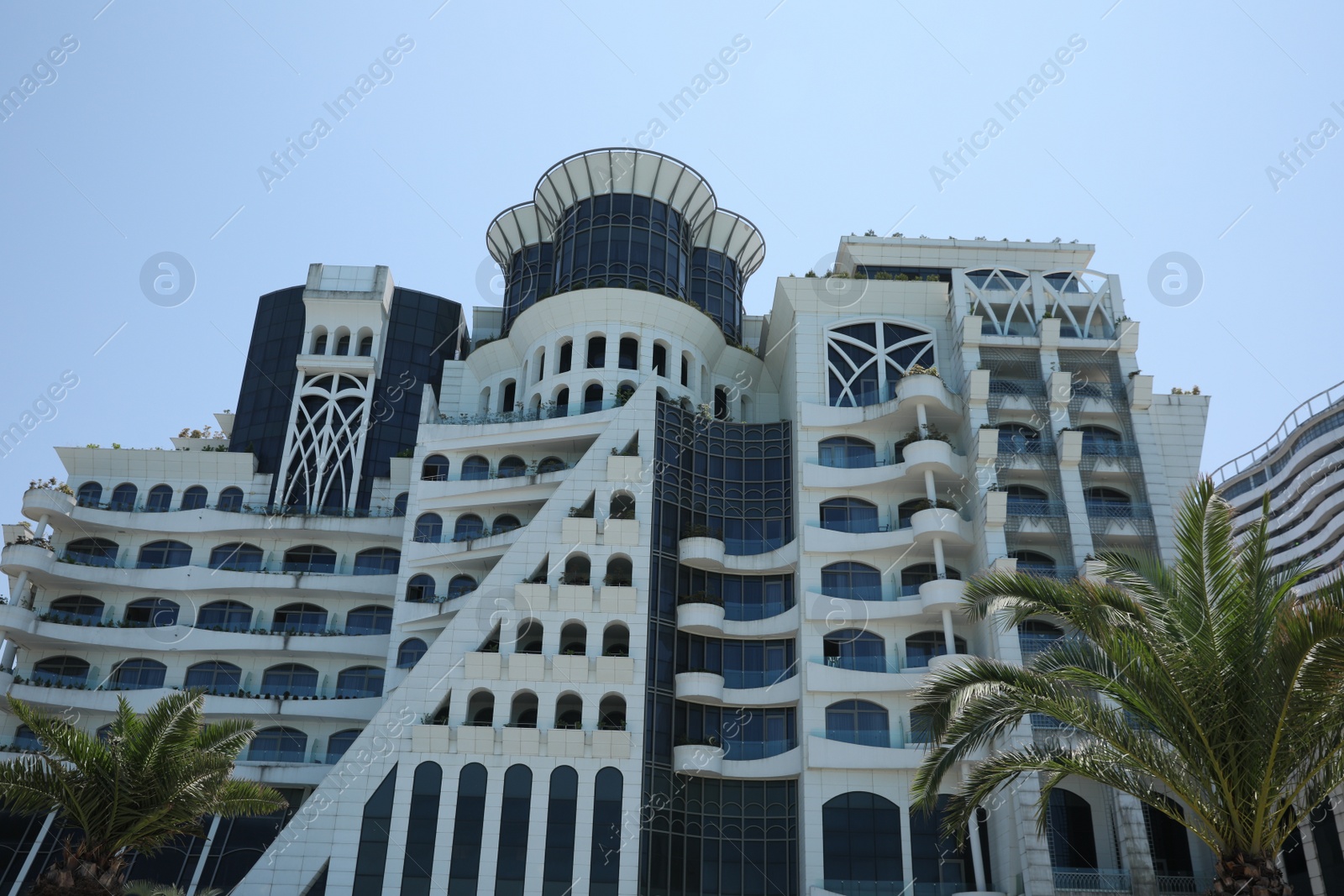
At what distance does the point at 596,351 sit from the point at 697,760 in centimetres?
2114

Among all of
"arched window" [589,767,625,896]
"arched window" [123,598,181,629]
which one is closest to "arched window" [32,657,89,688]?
"arched window" [123,598,181,629]

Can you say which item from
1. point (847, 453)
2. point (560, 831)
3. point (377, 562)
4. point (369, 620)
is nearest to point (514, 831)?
point (560, 831)

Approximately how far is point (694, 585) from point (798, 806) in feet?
34.0

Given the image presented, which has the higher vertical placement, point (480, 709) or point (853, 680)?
point (853, 680)

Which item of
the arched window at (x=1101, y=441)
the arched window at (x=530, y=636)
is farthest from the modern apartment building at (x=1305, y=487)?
the arched window at (x=530, y=636)

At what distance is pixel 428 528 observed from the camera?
52.7 metres

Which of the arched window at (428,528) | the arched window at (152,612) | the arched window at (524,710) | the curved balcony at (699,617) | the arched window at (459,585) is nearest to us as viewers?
the arched window at (524,710)

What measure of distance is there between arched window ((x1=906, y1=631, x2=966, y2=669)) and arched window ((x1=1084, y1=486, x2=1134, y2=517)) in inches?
316

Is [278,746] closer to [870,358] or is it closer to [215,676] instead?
[215,676]

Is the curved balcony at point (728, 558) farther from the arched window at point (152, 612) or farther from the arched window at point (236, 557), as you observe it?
the arched window at point (152, 612)

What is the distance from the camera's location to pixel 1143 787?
893 inches

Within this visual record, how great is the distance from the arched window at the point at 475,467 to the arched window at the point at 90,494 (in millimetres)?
20057

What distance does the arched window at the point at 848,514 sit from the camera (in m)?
49.4

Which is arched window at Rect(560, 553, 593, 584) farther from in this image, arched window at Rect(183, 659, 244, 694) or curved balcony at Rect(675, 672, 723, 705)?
arched window at Rect(183, 659, 244, 694)
